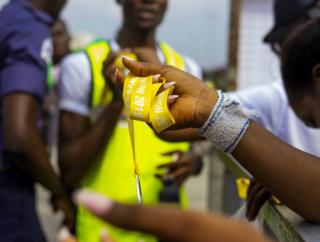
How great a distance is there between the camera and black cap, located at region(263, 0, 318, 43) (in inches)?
103

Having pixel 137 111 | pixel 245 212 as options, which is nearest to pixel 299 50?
pixel 245 212

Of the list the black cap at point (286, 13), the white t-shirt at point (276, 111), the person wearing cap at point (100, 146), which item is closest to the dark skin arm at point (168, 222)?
the white t-shirt at point (276, 111)

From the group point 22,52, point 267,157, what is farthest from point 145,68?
point 22,52

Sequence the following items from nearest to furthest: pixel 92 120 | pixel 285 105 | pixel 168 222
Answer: pixel 168 222 < pixel 285 105 < pixel 92 120

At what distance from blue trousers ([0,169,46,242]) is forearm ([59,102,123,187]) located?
0.19m

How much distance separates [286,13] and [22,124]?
1.26 m

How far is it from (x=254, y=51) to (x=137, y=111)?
3.83m

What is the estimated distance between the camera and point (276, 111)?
7.53 feet

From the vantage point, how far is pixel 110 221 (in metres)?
0.70

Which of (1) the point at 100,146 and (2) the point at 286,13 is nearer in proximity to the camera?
(1) the point at 100,146

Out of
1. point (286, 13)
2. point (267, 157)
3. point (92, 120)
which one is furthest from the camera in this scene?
point (286, 13)

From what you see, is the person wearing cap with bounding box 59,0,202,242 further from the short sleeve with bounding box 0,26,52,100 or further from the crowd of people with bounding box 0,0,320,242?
the short sleeve with bounding box 0,26,52,100

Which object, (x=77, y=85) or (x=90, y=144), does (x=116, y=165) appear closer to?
(x=90, y=144)

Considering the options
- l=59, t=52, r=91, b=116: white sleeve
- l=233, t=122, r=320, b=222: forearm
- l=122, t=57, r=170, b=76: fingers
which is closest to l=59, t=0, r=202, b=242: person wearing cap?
l=59, t=52, r=91, b=116: white sleeve
